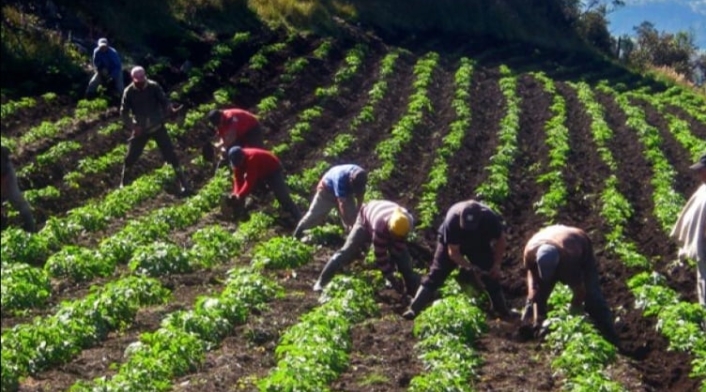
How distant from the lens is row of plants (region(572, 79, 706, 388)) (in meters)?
12.9

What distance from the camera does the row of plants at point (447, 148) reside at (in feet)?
63.9

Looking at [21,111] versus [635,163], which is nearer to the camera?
[21,111]

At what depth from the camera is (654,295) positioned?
14531mm

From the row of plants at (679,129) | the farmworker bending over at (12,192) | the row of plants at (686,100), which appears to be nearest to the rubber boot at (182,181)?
the farmworker bending over at (12,192)

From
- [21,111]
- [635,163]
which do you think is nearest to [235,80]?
[21,111]

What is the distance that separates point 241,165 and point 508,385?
20.3 feet

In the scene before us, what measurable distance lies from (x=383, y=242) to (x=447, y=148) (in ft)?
35.7

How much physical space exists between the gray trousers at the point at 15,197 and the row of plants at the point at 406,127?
18.6 ft

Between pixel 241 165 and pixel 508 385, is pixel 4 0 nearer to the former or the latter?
pixel 241 165

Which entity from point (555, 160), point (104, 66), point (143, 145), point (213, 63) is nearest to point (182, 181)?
point (143, 145)

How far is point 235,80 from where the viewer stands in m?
30.1

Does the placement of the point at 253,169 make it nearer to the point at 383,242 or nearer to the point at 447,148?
the point at 383,242

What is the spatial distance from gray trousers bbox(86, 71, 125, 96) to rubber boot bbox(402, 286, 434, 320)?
12.9m

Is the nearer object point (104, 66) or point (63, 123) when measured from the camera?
point (63, 123)
